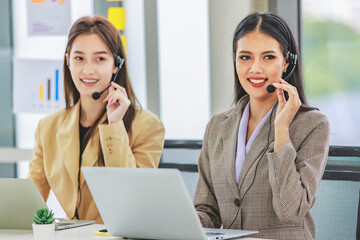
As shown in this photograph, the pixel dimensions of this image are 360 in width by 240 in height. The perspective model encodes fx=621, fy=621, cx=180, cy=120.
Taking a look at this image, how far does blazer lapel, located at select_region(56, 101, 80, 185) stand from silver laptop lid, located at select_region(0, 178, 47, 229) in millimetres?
468

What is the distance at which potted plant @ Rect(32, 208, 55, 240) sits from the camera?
6.09ft

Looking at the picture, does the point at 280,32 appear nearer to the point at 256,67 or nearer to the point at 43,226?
the point at 256,67

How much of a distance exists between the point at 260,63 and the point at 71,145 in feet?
2.95

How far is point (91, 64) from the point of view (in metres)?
2.63

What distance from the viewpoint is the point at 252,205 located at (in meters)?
2.14

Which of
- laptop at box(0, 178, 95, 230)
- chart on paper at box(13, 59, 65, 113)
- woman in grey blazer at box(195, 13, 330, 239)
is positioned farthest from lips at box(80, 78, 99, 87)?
chart on paper at box(13, 59, 65, 113)

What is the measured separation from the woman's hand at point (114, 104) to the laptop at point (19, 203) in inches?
21.5

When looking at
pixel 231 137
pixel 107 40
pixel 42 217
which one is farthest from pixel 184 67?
pixel 42 217

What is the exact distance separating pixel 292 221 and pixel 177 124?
5.82 ft

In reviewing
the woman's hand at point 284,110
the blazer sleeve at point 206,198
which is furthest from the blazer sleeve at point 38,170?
the woman's hand at point 284,110

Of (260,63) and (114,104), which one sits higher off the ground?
(260,63)

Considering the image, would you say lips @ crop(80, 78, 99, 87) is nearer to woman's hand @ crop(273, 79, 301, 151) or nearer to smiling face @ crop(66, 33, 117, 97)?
smiling face @ crop(66, 33, 117, 97)

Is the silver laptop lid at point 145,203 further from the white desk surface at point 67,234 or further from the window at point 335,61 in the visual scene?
the window at point 335,61

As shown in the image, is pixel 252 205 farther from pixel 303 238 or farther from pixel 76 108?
pixel 76 108
